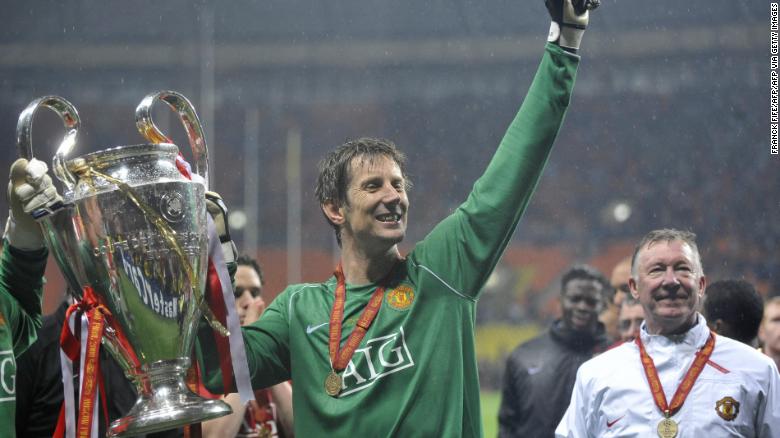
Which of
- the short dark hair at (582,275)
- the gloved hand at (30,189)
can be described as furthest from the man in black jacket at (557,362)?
the gloved hand at (30,189)

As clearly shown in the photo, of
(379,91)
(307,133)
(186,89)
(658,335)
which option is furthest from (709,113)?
(658,335)

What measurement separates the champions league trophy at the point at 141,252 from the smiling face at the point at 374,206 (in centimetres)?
39

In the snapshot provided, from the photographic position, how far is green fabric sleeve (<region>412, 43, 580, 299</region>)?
190cm

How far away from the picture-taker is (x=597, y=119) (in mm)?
15016

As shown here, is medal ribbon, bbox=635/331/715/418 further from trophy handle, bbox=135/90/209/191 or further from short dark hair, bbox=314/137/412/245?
trophy handle, bbox=135/90/209/191

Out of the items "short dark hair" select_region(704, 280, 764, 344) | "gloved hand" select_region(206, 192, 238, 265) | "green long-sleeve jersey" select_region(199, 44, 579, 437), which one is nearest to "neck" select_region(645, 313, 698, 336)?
"short dark hair" select_region(704, 280, 764, 344)

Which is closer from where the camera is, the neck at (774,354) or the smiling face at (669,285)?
the smiling face at (669,285)

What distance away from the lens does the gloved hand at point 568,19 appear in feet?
6.05

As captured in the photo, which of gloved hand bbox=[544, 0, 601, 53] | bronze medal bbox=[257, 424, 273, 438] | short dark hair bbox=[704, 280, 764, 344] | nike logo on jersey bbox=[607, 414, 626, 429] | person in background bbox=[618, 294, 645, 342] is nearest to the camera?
gloved hand bbox=[544, 0, 601, 53]

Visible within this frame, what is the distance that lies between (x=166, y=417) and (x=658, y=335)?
169cm

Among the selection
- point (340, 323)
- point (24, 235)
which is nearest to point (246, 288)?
point (340, 323)

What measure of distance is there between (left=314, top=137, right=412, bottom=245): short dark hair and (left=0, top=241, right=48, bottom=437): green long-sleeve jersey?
62 cm

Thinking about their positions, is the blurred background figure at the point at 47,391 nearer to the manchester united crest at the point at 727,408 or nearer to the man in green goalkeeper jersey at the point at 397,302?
the man in green goalkeeper jersey at the point at 397,302

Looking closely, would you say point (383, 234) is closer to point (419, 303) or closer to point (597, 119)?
point (419, 303)
